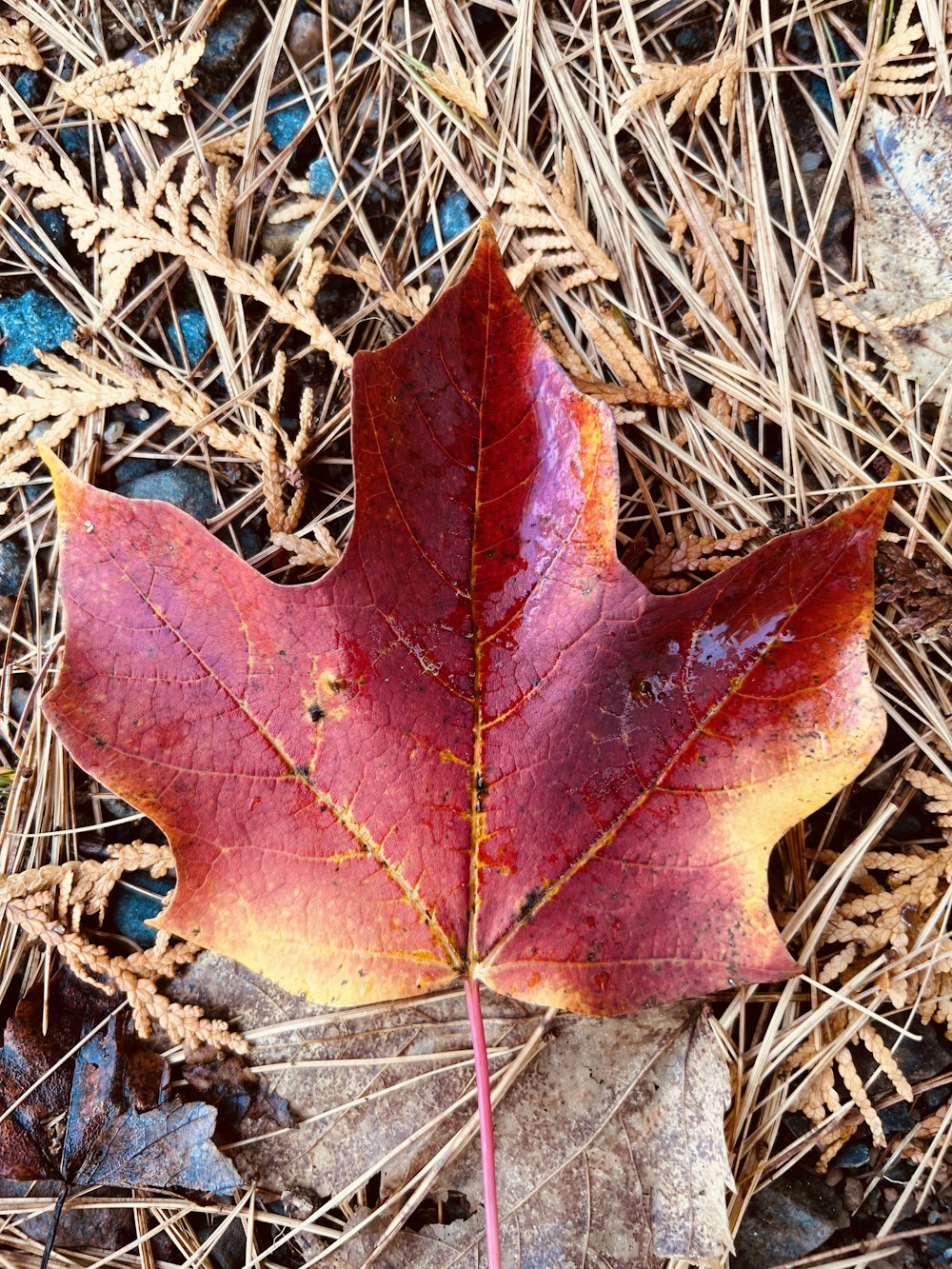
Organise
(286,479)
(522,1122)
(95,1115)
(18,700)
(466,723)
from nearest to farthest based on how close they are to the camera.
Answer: (466,723)
(522,1122)
(95,1115)
(286,479)
(18,700)

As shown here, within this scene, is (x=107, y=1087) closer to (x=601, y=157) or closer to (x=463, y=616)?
(x=463, y=616)

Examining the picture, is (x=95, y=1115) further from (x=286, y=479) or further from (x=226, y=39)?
(x=226, y=39)

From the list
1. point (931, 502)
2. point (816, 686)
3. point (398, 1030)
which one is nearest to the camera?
point (816, 686)

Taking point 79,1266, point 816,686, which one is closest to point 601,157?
point 816,686

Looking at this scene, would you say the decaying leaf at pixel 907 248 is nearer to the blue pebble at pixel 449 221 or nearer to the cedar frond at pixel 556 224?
the cedar frond at pixel 556 224

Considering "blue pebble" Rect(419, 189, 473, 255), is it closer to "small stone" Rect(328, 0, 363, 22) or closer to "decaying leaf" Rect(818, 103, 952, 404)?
"small stone" Rect(328, 0, 363, 22)

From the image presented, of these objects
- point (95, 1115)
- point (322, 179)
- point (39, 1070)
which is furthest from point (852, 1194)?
point (322, 179)

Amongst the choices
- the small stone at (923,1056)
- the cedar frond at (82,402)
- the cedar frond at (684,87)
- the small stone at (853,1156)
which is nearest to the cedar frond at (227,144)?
the cedar frond at (82,402)
